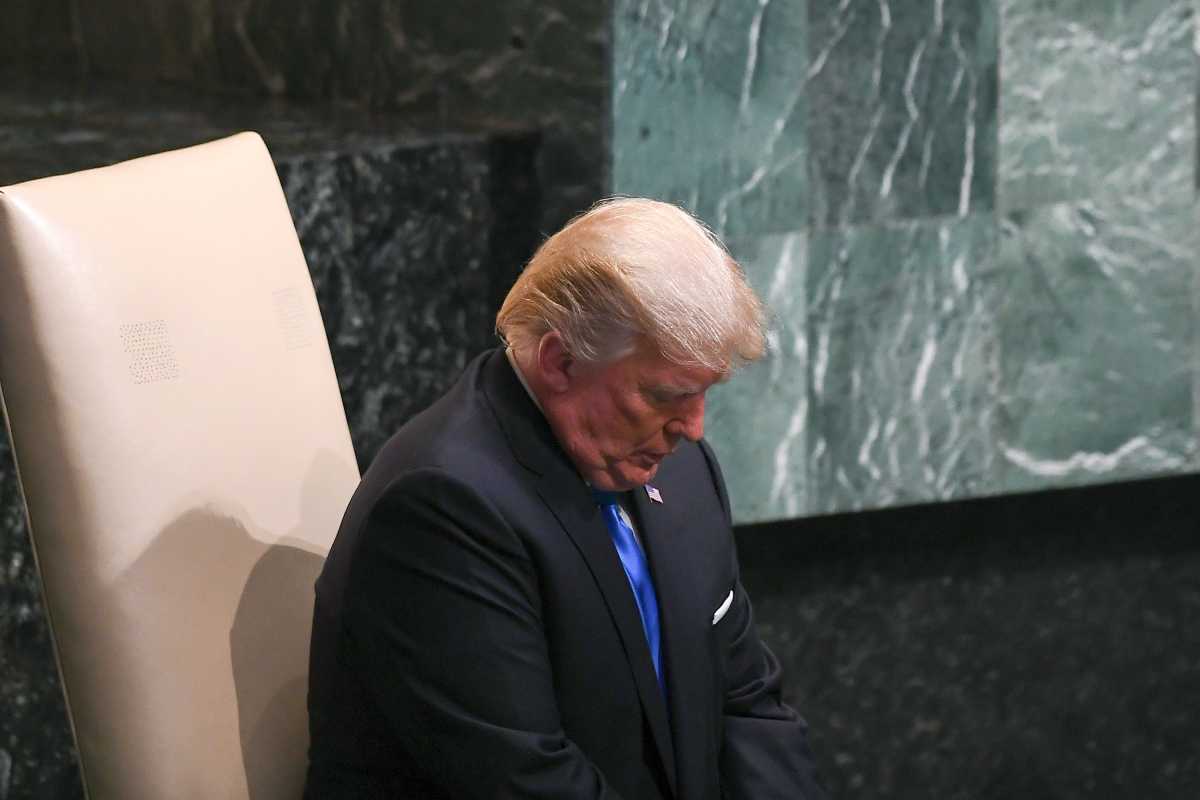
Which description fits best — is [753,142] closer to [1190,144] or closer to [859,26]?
[859,26]

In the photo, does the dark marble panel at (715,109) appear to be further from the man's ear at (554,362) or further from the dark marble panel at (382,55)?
the man's ear at (554,362)

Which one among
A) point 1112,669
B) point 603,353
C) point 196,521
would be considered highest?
Answer: point 603,353

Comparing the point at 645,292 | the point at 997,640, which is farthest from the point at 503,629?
the point at 997,640

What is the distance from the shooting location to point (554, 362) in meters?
1.79

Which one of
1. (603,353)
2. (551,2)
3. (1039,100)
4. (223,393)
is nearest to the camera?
(603,353)

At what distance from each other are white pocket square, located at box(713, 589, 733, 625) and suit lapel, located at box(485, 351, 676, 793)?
0.16 meters

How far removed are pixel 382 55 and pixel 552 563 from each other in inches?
58.6

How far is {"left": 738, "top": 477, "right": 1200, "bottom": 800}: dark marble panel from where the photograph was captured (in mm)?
3262

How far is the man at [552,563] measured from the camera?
1.72 m

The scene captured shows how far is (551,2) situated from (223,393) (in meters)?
1.08

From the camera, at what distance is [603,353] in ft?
5.78

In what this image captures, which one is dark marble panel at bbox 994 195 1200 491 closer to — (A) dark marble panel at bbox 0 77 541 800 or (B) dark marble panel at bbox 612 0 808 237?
(B) dark marble panel at bbox 612 0 808 237

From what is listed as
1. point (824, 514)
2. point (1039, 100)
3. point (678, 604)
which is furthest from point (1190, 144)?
point (678, 604)

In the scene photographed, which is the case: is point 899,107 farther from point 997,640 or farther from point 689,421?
point 689,421
